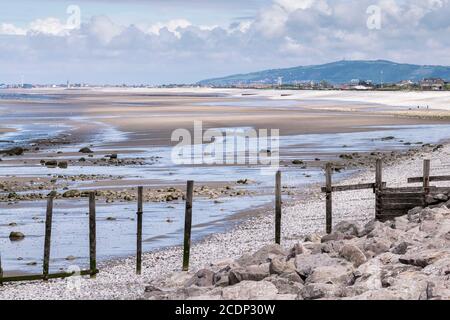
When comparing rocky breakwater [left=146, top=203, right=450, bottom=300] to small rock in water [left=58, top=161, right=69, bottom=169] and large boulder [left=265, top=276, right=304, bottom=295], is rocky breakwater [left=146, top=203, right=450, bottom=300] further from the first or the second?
small rock in water [left=58, top=161, right=69, bottom=169]

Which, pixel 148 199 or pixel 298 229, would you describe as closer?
pixel 298 229

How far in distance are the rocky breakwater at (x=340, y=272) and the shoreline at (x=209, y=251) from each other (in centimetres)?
174

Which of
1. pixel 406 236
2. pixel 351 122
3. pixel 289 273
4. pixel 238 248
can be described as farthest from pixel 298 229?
pixel 351 122

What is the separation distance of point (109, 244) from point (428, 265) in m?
12.1

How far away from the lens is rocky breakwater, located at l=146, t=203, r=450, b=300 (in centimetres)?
1479

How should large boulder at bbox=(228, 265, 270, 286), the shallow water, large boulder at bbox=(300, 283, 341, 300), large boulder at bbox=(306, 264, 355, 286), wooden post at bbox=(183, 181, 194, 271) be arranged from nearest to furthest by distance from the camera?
large boulder at bbox=(300, 283, 341, 300) → large boulder at bbox=(306, 264, 355, 286) → large boulder at bbox=(228, 265, 270, 286) → wooden post at bbox=(183, 181, 194, 271) → the shallow water

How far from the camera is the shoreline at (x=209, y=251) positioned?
19.2m

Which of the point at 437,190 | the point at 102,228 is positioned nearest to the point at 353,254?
the point at 437,190

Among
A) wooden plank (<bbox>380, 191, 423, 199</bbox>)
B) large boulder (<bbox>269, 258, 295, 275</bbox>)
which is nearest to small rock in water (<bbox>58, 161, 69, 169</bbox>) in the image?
wooden plank (<bbox>380, 191, 423, 199</bbox>)

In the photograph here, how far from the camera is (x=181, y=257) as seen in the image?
2316cm

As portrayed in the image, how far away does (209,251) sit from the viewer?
23625mm

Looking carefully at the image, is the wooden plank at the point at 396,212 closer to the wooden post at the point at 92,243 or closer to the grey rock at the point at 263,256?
the grey rock at the point at 263,256
